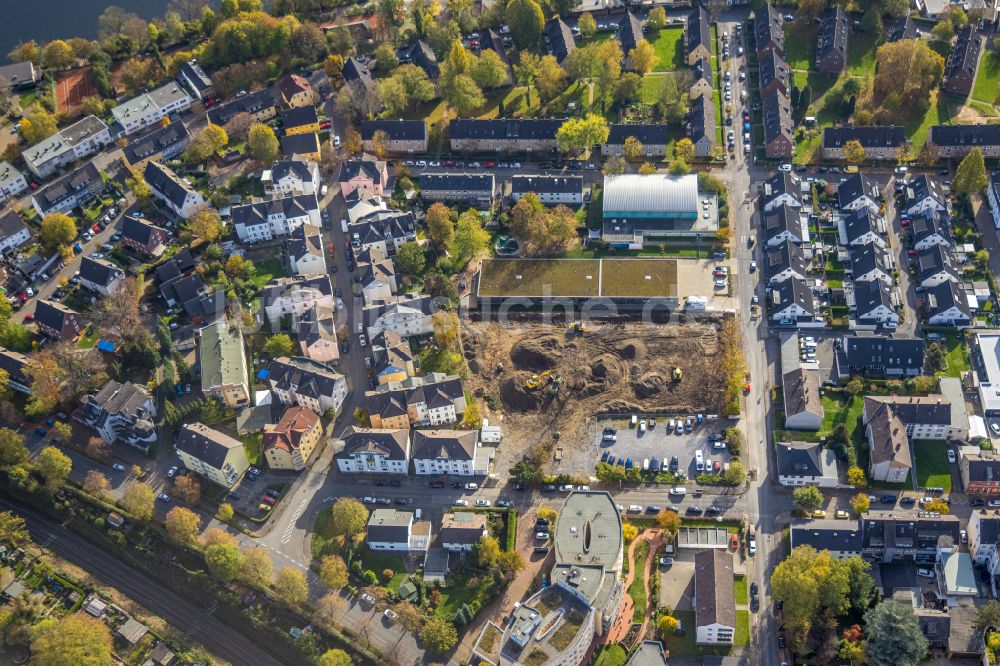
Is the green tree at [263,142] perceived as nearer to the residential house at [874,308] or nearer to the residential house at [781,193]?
the residential house at [781,193]

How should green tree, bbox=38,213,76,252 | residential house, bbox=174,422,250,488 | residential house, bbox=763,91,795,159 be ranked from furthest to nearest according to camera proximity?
residential house, bbox=763,91,795,159, green tree, bbox=38,213,76,252, residential house, bbox=174,422,250,488

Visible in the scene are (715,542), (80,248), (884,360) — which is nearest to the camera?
(715,542)

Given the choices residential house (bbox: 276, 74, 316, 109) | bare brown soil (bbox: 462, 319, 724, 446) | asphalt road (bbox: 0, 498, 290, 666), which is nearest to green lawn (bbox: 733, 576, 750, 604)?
bare brown soil (bbox: 462, 319, 724, 446)

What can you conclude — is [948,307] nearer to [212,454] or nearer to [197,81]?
[212,454]

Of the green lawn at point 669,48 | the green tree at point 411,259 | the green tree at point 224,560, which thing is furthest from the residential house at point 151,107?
the green tree at point 224,560

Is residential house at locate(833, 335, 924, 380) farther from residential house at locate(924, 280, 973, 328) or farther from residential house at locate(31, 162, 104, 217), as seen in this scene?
residential house at locate(31, 162, 104, 217)

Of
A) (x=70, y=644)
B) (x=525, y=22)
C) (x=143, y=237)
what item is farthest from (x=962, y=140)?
(x=70, y=644)

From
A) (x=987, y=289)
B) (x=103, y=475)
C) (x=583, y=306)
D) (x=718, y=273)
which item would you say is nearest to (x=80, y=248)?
(x=103, y=475)

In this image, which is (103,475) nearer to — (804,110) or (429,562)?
(429,562)
